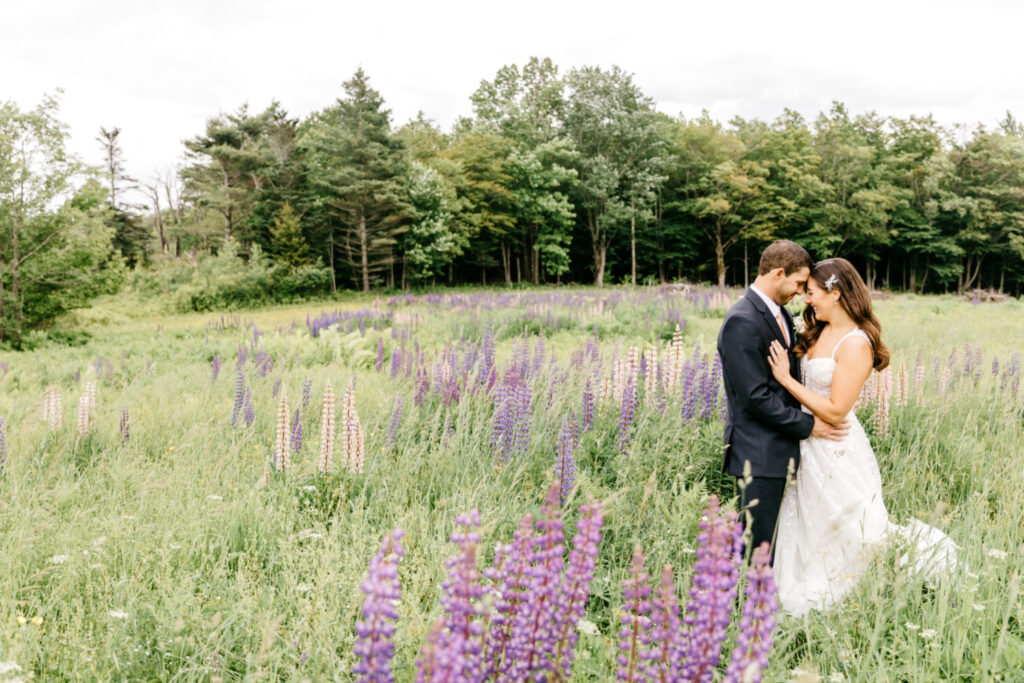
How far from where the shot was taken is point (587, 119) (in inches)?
1543

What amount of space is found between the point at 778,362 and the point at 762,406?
1.16ft

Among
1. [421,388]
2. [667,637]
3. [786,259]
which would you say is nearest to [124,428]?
[421,388]

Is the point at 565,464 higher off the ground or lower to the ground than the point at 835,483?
higher

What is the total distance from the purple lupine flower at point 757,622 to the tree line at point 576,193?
29108 millimetres

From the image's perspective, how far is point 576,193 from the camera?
39.7 meters

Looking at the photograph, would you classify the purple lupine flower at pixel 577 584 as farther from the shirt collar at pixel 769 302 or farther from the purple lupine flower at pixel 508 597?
the shirt collar at pixel 769 302

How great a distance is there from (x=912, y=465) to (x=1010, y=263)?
54257mm

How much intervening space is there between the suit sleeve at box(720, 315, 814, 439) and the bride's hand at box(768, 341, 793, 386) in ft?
0.15

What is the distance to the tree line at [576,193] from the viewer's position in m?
31.0

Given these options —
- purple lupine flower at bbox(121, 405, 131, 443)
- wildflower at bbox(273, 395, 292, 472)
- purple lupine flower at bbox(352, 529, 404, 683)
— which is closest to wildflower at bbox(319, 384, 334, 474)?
wildflower at bbox(273, 395, 292, 472)

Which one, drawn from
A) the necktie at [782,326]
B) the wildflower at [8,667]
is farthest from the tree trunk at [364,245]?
the wildflower at [8,667]

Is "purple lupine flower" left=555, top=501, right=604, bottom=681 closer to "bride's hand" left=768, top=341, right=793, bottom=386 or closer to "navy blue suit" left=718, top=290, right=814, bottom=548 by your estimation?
"navy blue suit" left=718, top=290, right=814, bottom=548

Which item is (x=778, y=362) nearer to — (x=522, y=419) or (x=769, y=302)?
(x=769, y=302)

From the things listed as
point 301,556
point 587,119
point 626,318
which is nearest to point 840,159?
point 587,119
